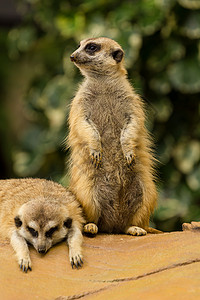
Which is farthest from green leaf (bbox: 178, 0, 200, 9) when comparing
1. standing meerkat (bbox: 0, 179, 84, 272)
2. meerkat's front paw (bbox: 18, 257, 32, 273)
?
meerkat's front paw (bbox: 18, 257, 32, 273)

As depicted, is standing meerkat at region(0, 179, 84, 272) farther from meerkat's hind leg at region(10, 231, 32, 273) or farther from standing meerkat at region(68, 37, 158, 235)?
standing meerkat at region(68, 37, 158, 235)

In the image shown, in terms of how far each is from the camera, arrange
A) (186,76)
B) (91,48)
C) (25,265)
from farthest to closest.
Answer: (186,76) → (91,48) → (25,265)

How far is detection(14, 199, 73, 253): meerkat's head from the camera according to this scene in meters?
2.68

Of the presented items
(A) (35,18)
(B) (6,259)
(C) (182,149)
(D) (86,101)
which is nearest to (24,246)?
(B) (6,259)

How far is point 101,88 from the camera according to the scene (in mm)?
3229

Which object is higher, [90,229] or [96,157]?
[96,157]

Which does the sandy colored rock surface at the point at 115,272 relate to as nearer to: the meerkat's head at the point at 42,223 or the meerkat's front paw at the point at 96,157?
the meerkat's head at the point at 42,223

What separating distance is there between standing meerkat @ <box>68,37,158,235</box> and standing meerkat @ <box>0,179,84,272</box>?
0.38 ft

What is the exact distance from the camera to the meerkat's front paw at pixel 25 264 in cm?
255

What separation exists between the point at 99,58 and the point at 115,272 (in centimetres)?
137

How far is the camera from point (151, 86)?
4.78 meters

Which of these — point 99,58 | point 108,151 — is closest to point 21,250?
point 108,151

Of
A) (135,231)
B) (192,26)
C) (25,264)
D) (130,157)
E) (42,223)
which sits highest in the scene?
(192,26)

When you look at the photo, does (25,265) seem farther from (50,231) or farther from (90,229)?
(90,229)
